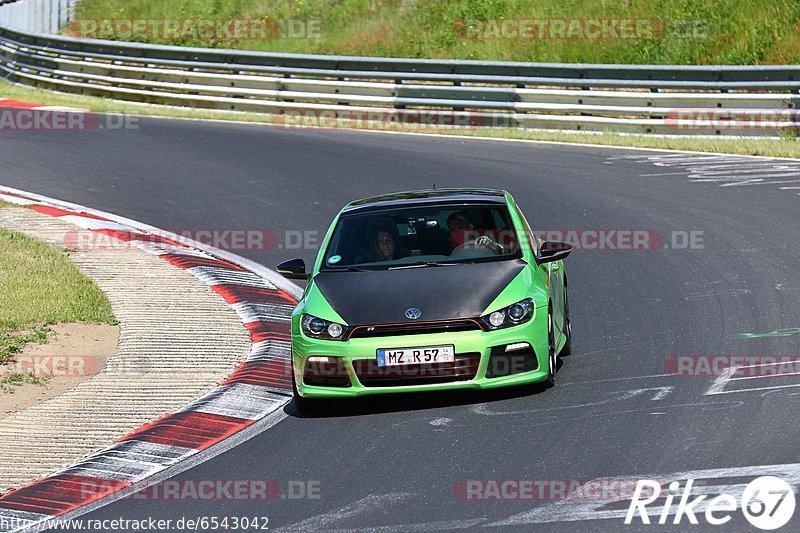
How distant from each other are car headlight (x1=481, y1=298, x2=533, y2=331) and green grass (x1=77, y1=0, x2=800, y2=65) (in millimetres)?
17995

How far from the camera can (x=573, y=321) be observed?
37.3 feet

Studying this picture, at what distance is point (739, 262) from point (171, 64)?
1750cm

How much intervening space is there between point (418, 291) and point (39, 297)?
480cm

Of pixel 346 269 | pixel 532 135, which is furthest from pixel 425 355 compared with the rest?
pixel 532 135

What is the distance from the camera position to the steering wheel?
32.4 feet

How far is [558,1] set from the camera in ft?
100

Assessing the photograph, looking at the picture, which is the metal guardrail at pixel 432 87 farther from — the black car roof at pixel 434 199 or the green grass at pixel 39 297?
the black car roof at pixel 434 199

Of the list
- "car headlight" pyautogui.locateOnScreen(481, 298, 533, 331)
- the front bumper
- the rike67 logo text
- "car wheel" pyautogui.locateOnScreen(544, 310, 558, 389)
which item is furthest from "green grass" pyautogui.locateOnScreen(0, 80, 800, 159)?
the rike67 logo text

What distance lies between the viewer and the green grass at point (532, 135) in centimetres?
2006

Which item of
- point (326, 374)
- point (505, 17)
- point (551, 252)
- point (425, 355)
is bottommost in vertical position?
point (326, 374)

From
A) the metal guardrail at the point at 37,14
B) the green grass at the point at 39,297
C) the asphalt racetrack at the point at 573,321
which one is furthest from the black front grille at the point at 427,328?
the metal guardrail at the point at 37,14

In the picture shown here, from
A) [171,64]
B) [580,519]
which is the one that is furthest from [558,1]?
[580,519]

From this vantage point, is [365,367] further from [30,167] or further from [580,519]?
[30,167]

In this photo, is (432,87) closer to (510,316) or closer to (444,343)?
(510,316)
